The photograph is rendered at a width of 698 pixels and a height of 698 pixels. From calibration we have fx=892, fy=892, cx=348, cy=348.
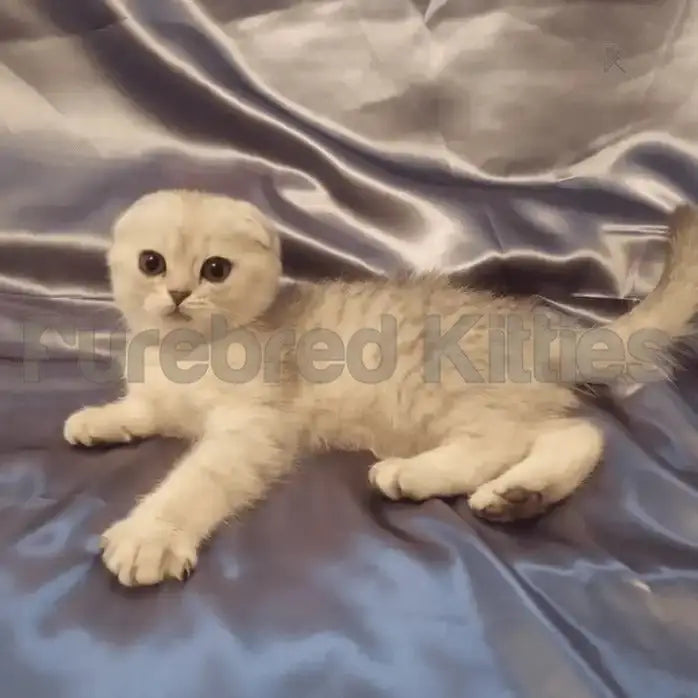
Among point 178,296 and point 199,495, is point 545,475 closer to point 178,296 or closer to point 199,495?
point 199,495

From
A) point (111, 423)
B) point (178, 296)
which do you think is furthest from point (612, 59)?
point (111, 423)

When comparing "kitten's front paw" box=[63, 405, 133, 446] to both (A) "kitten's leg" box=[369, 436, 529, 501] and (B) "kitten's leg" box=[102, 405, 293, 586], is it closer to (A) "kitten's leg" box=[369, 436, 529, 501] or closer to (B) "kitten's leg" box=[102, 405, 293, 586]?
(B) "kitten's leg" box=[102, 405, 293, 586]

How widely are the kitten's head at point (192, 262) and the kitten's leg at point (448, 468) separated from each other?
290 mm

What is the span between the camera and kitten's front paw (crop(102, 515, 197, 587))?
84 cm

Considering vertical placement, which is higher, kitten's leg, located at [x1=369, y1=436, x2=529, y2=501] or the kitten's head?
the kitten's head

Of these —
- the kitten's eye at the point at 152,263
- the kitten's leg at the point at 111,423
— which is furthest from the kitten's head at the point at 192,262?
the kitten's leg at the point at 111,423

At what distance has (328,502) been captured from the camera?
3.23 ft

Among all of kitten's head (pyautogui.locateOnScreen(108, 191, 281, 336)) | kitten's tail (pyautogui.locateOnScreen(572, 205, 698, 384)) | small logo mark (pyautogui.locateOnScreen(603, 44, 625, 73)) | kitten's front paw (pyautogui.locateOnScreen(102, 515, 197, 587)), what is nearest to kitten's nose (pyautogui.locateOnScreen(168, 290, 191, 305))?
kitten's head (pyautogui.locateOnScreen(108, 191, 281, 336))

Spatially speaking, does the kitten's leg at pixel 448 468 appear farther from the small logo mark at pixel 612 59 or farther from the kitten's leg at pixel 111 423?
the small logo mark at pixel 612 59

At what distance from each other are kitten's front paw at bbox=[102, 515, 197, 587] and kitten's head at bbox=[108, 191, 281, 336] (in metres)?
0.31

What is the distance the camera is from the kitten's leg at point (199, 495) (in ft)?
2.79

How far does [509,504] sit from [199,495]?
330 mm

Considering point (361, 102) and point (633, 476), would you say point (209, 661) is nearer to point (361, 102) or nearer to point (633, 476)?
point (633, 476)

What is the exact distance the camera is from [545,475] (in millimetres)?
988
